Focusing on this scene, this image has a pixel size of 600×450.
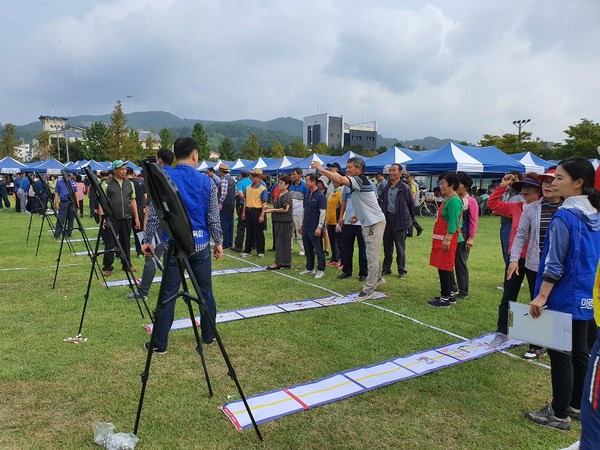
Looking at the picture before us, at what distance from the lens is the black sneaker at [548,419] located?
2.97m

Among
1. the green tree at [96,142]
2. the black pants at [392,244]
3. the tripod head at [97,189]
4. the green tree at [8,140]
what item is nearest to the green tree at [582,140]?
the black pants at [392,244]

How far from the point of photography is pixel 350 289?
6785mm

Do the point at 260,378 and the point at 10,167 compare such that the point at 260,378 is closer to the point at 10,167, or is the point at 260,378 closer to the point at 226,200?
the point at 226,200

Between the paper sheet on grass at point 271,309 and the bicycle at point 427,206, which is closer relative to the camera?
the paper sheet on grass at point 271,309

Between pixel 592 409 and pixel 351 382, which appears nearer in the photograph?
pixel 592 409

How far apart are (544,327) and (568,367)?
0.36 meters

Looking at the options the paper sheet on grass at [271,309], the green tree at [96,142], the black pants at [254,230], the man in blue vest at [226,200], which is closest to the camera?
the paper sheet on grass at [271,309]

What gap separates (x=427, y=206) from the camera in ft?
68.0

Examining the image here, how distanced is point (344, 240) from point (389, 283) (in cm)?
113

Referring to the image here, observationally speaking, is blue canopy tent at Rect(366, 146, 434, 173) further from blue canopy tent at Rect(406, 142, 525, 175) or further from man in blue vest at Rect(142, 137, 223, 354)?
man in blue vest at Rect(142, 137, 223, 354)

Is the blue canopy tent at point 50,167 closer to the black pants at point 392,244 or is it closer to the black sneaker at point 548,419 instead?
the black pants at point 392,244

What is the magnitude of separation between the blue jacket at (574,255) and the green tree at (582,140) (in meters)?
41.0

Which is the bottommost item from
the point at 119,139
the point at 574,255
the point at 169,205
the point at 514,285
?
the point at 514,285

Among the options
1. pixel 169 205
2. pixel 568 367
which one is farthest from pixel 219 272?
pixel 568 367
